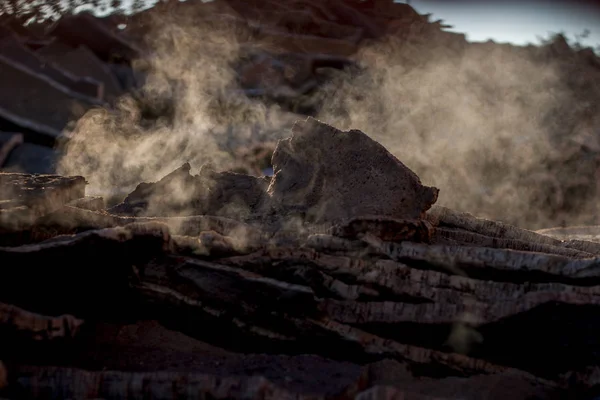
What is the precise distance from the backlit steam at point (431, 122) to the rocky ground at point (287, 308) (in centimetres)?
464

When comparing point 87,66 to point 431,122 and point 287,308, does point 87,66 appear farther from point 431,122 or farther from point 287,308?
point 287,308

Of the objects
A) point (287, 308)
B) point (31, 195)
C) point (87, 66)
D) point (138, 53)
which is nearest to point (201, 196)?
point (31, 195)

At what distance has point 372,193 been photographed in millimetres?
3404

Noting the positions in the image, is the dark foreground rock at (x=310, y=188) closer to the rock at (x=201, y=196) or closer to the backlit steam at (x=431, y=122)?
the rock at (x=201, y=196)

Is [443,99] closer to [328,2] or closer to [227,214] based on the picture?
[328,2]

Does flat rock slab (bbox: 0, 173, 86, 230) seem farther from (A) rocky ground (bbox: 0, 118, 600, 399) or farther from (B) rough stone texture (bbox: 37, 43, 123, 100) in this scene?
(B) rough stone texture (bbox: 37, 43, 123, 100)

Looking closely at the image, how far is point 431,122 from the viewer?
1046 centimetres

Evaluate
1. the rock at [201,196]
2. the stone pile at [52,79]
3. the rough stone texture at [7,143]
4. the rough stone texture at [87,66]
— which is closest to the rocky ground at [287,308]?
the rock at [201,196]

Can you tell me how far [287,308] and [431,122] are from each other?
8174 mm

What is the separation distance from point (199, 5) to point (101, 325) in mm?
12916

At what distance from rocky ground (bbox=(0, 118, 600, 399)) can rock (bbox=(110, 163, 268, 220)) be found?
24.4 inches

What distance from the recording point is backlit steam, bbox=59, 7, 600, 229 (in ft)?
31.1

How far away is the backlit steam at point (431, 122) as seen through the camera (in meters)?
9.49

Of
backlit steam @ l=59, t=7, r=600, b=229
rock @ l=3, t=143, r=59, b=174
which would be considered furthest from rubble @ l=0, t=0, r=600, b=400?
rock @ l=3, t=143, r=59, b=174
